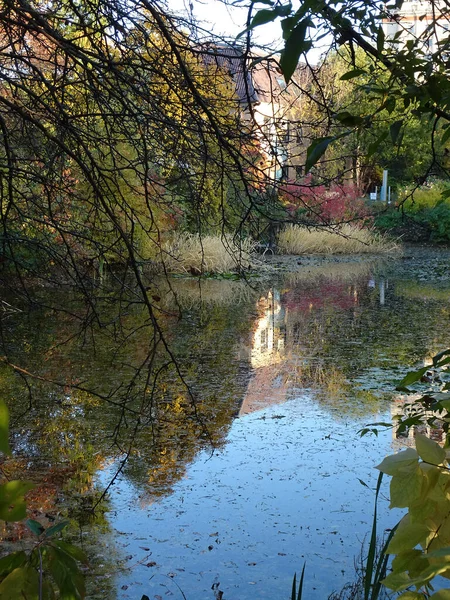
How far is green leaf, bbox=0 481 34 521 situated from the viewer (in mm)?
730

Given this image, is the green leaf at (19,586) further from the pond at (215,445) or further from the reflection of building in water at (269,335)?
the reflection of building in water at (269,335)

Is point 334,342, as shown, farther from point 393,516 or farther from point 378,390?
point 393,516

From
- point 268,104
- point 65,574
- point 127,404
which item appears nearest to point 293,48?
point 65,574

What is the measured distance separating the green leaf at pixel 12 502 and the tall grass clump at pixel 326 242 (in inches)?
594

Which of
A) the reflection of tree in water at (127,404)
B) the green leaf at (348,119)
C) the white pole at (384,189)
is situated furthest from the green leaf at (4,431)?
the white pole at (384,189)

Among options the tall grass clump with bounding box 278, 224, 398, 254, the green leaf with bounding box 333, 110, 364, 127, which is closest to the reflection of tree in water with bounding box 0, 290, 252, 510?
the green leaf with bounding box 333, 110, 364, 127

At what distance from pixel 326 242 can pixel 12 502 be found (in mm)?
16074

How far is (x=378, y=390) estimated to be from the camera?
17.1ft

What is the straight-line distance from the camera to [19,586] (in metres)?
0.79

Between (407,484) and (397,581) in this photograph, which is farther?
(407,484)

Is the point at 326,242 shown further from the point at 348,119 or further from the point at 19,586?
the point at 19,586

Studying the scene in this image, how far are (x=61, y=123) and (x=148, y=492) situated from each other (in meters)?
1.90

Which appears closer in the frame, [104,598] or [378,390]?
[104,598]

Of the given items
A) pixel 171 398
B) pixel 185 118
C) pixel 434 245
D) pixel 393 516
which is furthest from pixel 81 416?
pixel 434 245
